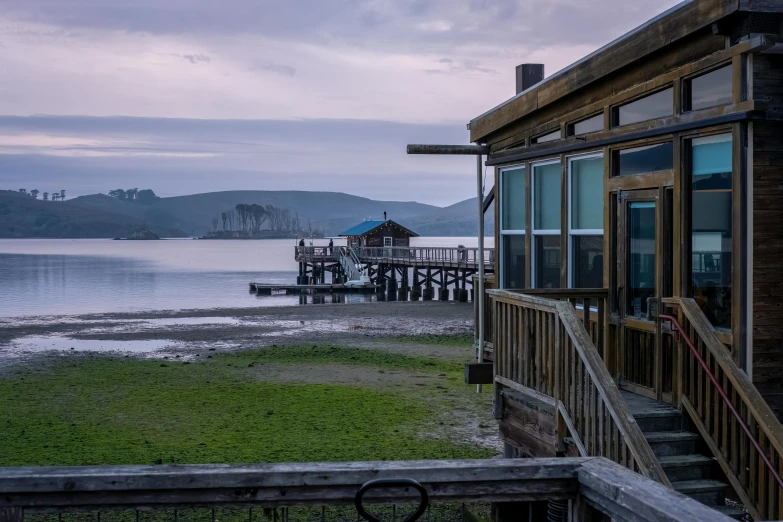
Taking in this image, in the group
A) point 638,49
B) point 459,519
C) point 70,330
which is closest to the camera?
point 638,49

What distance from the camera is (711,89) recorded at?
23.5ft

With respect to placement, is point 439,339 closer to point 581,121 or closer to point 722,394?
point 581,121

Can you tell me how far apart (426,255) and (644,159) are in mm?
54136

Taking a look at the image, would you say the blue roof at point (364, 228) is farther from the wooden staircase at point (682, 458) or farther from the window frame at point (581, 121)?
the wooden staircase at point (682, 458)

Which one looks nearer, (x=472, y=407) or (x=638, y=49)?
(x=638, y=49)

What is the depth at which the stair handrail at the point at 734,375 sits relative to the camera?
5934mm

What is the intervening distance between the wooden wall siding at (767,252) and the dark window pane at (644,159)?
3.68ft

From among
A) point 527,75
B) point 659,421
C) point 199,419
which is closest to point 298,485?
point 659,421

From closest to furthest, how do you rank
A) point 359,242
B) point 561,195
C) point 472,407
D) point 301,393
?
point 561,195
point 472,407
point 301,393
point 359,242

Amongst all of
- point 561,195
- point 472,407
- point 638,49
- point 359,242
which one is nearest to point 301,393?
point 472,407

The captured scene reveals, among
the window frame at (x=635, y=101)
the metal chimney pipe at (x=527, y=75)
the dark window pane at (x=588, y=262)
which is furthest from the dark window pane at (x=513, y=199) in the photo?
the window frame at (x=635, y=101)

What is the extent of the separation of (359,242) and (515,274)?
72.0 metres

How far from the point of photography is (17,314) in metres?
51.2

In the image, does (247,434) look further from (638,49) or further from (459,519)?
(638,49)
